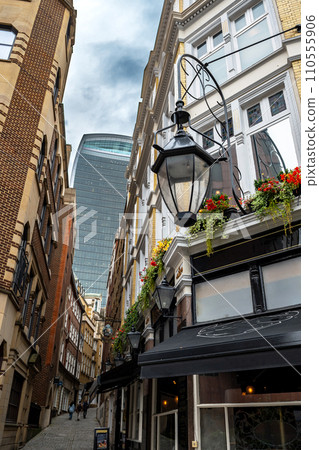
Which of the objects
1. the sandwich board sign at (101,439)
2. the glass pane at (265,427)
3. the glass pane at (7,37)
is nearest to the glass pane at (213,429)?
the glass pane at (265,427)

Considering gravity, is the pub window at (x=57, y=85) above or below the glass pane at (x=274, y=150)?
above

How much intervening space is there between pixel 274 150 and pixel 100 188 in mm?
32259

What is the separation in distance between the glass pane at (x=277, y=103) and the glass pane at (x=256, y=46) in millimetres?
1587

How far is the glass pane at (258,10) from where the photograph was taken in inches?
434

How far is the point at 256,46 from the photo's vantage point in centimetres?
1066

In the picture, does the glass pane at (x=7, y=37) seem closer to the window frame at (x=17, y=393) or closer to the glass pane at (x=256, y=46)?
the glass pane at (x=256, y=46)

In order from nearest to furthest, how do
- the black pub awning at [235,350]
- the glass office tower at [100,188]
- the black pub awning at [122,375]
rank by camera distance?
the black pub awning at [235,350], the black pub awning at [122,375], the glass office tower at [100,188]

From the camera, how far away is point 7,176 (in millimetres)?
13680

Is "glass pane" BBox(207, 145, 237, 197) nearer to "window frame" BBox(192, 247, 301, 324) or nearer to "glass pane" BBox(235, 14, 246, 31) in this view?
"window frame" BBox(192, 247, 301, 324)

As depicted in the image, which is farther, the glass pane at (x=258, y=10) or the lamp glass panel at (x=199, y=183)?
the glass pane at (x=258, y=10)

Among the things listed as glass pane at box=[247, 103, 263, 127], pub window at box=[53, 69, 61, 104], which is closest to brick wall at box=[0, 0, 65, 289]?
pub window at box=[53, 69, 61, 104]

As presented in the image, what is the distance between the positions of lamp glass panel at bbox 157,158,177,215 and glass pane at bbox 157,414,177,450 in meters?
6.59

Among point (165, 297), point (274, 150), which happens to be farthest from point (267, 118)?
point (165, 297)

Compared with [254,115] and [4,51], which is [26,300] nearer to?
[4,51]
